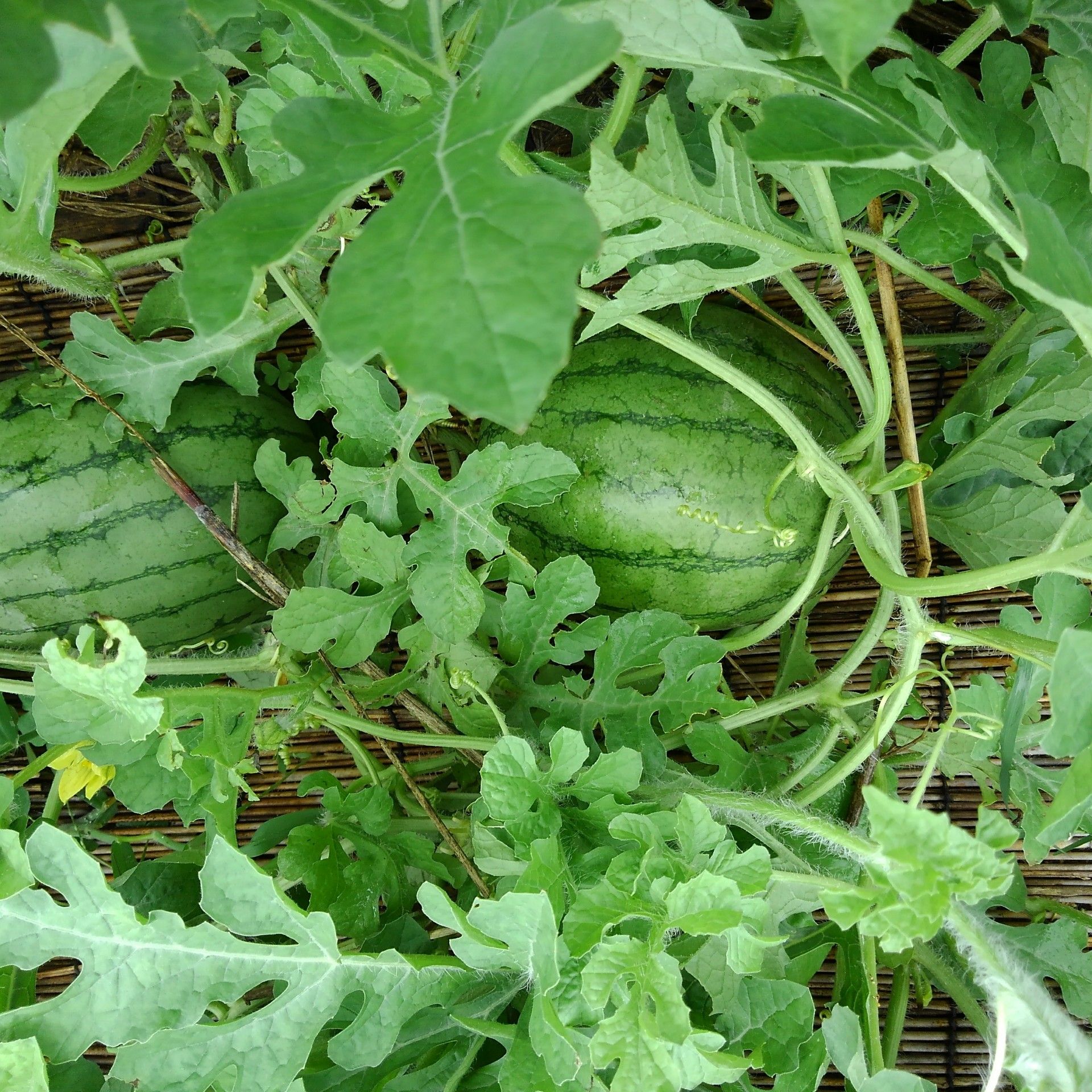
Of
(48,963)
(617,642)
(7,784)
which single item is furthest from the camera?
(48,963)

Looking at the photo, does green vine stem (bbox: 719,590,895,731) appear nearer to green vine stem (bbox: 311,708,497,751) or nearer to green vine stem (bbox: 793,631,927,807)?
green vine stem (bbox: 793,631,927,807)

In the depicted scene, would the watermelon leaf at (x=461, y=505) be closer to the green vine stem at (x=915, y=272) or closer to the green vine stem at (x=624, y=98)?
the green vine stem at (x=624, y=98)

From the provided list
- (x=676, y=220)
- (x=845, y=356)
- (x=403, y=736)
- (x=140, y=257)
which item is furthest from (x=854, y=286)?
(x=140, y=257)

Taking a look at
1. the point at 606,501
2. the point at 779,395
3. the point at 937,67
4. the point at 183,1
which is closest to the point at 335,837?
the point at 606,501

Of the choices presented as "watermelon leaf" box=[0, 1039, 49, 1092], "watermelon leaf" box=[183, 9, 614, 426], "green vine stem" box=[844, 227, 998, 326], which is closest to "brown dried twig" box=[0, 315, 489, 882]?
"watermelon leaf" box=[0, 1039, 49, 1092]

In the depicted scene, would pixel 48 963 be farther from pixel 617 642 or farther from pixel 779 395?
pixel 779 395

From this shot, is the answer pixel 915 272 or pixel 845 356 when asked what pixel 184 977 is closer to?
pixel 845 356
